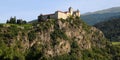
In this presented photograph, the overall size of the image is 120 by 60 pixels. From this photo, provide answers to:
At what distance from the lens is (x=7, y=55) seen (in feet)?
631

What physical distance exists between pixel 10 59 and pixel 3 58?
3403 mm

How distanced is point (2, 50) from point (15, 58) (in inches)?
333

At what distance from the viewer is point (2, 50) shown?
19538 cm

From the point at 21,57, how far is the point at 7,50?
26.9 ft

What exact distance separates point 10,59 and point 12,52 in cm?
619

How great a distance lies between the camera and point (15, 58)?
630 feet

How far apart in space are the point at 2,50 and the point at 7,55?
15.8 ft

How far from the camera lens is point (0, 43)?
19925 cm

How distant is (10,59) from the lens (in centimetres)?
19000

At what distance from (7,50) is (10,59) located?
736 cm

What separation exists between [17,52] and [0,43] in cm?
969

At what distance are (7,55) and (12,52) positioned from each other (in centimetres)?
396

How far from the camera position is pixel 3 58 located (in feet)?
623

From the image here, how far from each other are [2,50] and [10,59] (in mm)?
8171
